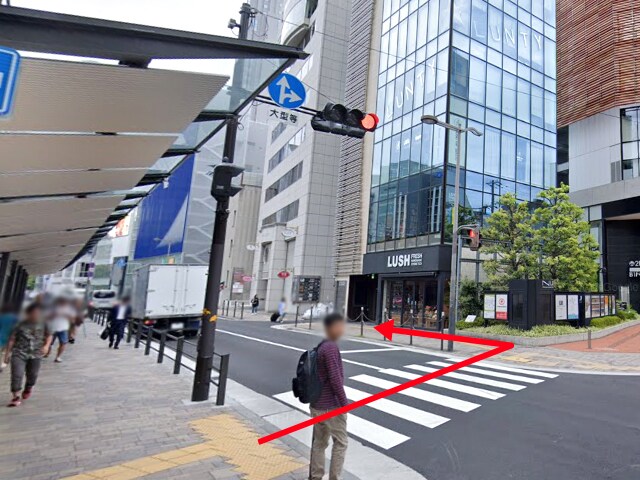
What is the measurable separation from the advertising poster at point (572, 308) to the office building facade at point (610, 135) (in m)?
15.3

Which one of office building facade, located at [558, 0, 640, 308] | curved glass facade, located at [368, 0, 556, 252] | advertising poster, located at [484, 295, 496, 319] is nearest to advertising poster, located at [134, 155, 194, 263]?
advertising poster, located at [484, 295, 496, 319]

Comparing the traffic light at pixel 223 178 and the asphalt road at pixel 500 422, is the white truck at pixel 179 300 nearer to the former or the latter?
the asphalt road at pixel 500 422

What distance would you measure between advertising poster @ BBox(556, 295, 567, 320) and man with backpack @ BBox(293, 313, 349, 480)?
19.8 meters

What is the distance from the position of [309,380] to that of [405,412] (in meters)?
4.28

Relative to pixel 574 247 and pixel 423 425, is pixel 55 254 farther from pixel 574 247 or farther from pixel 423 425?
pixel 574 247

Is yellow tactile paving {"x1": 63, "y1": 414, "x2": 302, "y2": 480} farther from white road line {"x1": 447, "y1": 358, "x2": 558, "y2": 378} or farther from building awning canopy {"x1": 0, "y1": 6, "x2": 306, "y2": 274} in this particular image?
white road line {"x1": 447, "y1": 358, "x2": 558, "y2": 378}

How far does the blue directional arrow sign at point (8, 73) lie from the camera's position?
2463 millimetres

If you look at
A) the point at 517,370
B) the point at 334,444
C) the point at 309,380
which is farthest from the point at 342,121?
the point at 517,370

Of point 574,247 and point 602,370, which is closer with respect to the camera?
point 602,370

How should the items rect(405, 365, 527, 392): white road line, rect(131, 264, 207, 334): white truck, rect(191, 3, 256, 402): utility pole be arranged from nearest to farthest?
rect(191, 3, 256, 402): utility pole, rect(405, 365, 527, 392): white road line, rect(131, 264, 207, 334): white truck

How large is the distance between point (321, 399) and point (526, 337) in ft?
54.9

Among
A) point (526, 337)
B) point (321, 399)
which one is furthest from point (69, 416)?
point (526, 337)

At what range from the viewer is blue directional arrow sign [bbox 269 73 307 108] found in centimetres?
633

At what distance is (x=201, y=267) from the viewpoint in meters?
17.0
